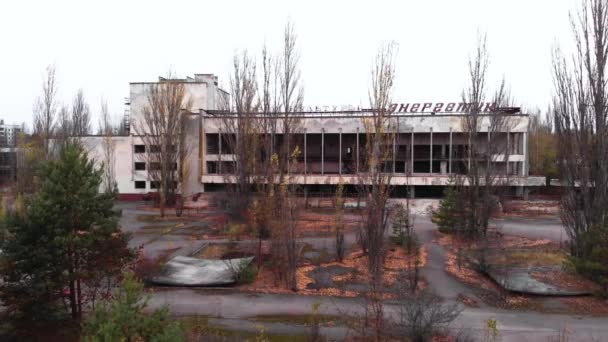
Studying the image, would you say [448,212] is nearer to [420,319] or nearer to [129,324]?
[420,319]

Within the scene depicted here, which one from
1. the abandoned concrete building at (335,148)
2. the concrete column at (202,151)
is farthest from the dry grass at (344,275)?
the concrete column at (202,151)

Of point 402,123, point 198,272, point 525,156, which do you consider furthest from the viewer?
point 402,123

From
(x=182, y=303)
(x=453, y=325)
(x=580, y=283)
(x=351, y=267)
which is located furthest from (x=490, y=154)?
(x=182, y=303)

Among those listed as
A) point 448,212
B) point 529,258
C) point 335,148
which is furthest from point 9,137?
point 529,258

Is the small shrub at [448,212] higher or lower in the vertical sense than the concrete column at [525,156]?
lower

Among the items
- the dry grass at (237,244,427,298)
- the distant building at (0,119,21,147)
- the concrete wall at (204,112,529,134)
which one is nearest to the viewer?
the dry grass at (237,244,427,298)

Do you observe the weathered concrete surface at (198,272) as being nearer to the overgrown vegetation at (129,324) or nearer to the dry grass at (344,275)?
the dry grass at (344,275)

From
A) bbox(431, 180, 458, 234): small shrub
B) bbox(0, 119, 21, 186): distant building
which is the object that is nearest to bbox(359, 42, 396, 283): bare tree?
bbox(431, 180, 458, 234): small shrub

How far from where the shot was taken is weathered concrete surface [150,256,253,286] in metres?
14.8

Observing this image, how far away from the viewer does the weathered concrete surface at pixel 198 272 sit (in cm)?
1482

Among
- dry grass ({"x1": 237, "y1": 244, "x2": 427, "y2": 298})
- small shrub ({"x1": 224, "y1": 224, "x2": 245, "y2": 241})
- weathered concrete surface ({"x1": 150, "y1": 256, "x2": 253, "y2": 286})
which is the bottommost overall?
dry grass ({"x1": 237, "y1": 244, "x2": 427, "y2": 298})

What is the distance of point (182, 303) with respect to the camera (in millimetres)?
13133

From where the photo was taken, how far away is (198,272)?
1584cm

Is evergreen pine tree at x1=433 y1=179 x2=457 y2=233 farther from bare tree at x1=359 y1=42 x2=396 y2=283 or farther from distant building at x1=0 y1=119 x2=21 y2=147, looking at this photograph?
distant building at x1=0 y1=119 x2=21 y2=147
